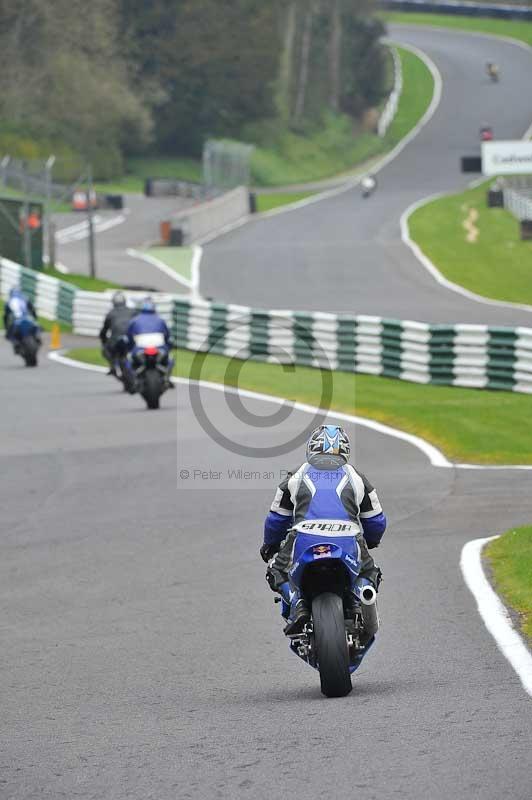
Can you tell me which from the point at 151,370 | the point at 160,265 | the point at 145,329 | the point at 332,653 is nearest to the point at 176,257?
the point at 160,265

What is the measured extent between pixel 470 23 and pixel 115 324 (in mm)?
103336

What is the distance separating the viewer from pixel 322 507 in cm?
805

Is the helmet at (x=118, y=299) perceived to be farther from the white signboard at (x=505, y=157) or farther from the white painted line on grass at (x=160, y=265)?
the white signboard at (x=505, y=157)

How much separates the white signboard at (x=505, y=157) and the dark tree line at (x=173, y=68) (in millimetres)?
37130

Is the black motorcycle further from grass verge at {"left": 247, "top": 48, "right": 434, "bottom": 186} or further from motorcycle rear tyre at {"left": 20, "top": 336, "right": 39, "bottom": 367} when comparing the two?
grass verge at {"left": 247, "top": 48, "right": 434, "bottom": 186}

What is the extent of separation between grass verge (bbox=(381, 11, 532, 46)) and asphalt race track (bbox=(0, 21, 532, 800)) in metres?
102

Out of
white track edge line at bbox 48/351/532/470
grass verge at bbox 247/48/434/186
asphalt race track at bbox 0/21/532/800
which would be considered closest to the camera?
asphalt race track at bbox 0/21/532/800

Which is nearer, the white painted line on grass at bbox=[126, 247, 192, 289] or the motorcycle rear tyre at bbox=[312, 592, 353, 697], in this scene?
the motorcycle rear tyre at bbox=[312, 592, 353, 697]

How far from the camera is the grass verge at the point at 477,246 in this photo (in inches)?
1694

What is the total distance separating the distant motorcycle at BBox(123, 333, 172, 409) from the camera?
21.5 m

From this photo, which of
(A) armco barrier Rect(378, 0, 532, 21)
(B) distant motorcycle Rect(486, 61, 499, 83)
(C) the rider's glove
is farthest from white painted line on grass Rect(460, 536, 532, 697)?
(A) armco barrier Rect(378, 0, 532, 21)

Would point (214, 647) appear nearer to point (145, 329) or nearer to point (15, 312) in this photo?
point (145, 329)

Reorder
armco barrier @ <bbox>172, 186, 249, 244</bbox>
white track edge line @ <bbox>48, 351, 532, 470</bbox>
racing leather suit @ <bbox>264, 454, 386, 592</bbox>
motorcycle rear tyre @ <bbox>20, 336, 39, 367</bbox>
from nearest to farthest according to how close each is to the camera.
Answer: racing leather suit @ <bbox>264, 454, 386, 592</bbox> < white track edge line @ <bbox>48, 351, 532, 470</bbox> < motorcycle rear tyre @ <bbox>20, 336, 39, 367</bbox> < armco barrier @ <bbox>172, 186, 249, 244</bbox>

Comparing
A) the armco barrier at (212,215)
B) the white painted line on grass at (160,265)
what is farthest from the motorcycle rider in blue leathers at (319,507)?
the armco barrier at (212,215)
